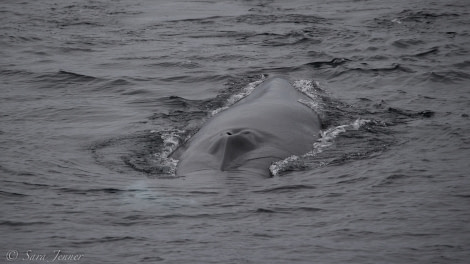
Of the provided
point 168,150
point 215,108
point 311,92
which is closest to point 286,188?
point 168,150

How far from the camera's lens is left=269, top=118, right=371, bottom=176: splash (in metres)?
11.2

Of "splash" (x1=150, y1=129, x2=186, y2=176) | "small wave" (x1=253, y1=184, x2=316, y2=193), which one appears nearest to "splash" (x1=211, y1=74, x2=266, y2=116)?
"splash" (x1=150, y1=129, x2=186, y2=176)

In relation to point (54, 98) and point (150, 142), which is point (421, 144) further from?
point (54, 98)

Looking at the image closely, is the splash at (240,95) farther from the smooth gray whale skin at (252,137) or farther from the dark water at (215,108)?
the smooth gray whale skin at (252,137)

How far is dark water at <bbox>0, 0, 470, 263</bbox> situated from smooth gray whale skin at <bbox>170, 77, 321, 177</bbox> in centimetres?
36

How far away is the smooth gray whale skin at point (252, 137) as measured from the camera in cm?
1112

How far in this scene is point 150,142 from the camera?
13.6 m

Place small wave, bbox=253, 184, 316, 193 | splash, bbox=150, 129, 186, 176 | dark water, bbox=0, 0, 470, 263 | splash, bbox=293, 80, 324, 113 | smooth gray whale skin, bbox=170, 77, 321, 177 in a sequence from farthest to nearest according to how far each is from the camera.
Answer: splash, bbox=293, 80, 324, 113 < splash, bbox=150, 129, 186, 176 < smooth gray whale skin, bbox=170, 77, 321, 177 < small wave, bbox=253, 184, 316, 193 < dark water, bbox=0, 0, 470, 263

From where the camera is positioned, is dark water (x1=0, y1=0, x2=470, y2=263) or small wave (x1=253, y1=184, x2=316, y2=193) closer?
dark water (x1=0, y1=0, x2=470, y2=263)

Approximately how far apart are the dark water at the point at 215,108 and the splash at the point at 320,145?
8cm

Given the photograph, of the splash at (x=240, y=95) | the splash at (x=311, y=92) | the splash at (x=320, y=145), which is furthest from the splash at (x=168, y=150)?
the splash at (x=311, y=92)

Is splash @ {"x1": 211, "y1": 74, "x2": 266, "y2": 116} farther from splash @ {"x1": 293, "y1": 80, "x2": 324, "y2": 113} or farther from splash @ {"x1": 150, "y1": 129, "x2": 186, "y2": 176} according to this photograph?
splash @ {"x1": 150, "y1": 129, "x2": 186, "y2": 176}

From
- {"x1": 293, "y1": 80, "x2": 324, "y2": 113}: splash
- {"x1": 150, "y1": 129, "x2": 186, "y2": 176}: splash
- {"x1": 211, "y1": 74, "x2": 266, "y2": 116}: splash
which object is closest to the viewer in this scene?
{"x1": 150, "y1": 129, "x2": 186, "y2": 176}: splash

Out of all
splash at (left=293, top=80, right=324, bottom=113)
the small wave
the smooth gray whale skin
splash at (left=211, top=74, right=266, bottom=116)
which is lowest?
splash at (left=211, top=74, right=266, bottom=116)
